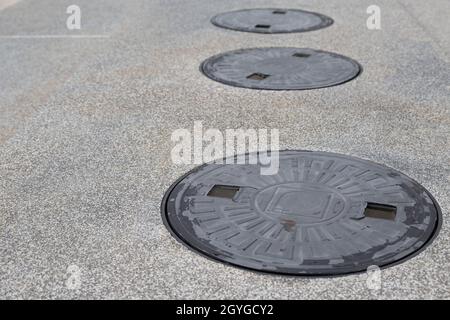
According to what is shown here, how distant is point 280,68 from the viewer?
608 cm

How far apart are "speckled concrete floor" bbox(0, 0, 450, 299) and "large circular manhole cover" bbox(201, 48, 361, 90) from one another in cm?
14

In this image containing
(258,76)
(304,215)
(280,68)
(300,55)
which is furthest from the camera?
(300,55)

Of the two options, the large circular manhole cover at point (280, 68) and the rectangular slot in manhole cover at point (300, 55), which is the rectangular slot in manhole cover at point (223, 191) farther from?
the rectangular slot in manhole cover at point (300, 55)

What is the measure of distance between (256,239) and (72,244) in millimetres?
928

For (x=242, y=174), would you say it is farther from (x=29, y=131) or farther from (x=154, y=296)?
(x=29, y=131)

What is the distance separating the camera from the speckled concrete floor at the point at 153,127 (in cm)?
310

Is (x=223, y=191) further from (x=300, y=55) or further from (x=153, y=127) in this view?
(x=300, y=55)

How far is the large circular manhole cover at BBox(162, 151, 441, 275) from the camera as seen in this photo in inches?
127

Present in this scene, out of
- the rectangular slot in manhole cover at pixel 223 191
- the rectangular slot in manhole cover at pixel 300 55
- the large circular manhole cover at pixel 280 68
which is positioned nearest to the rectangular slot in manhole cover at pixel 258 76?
the large circular manhole cover at pixel 280 68

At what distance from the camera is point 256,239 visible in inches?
133

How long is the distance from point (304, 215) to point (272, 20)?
15.6 ft

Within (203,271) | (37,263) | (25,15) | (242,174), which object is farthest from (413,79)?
(25,15)

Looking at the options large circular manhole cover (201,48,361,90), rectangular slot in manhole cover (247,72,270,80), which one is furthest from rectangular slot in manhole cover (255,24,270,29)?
rectangular slot in manhole cover (247,72,270,80)

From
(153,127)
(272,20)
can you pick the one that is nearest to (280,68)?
(153,127)
